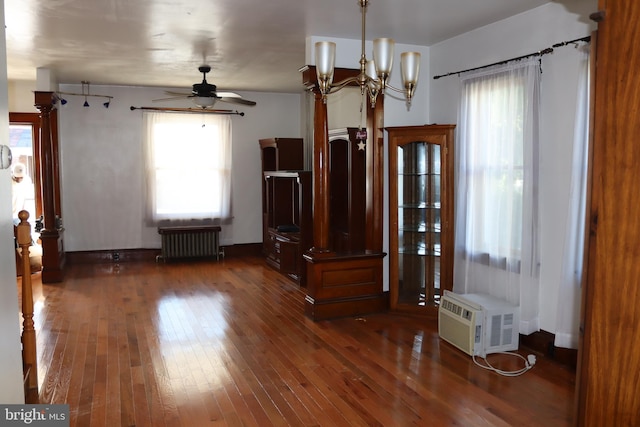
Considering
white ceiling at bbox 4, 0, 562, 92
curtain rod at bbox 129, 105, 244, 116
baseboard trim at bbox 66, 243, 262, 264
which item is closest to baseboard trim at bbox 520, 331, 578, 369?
white ceiling at bbox 4, 0, 562, 92

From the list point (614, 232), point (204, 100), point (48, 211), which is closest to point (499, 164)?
point (614, 232)

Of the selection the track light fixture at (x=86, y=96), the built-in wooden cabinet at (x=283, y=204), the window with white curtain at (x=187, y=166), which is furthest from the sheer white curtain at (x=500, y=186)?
the track light fixture at (x=86, y=96)

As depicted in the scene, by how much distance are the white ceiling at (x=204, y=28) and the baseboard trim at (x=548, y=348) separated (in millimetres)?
2598

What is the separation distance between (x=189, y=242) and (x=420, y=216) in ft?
14.0

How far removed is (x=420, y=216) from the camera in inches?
202

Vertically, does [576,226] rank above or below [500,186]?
below

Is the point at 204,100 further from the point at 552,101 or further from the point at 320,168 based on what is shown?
the point at 552,101

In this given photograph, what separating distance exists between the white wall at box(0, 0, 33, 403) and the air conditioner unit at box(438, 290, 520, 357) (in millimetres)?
3015

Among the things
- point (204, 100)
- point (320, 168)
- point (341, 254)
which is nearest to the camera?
point (320, 168)

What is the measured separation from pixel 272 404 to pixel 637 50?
272 centimetres

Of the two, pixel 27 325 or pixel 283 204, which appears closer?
pixel 27 325

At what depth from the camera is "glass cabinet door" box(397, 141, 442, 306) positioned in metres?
5.01

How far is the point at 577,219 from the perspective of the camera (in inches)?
142

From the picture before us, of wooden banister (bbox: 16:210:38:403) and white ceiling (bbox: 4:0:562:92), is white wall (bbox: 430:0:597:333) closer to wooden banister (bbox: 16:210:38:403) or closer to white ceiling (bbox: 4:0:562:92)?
white ceiling (bbox: 4:0:562:92)
